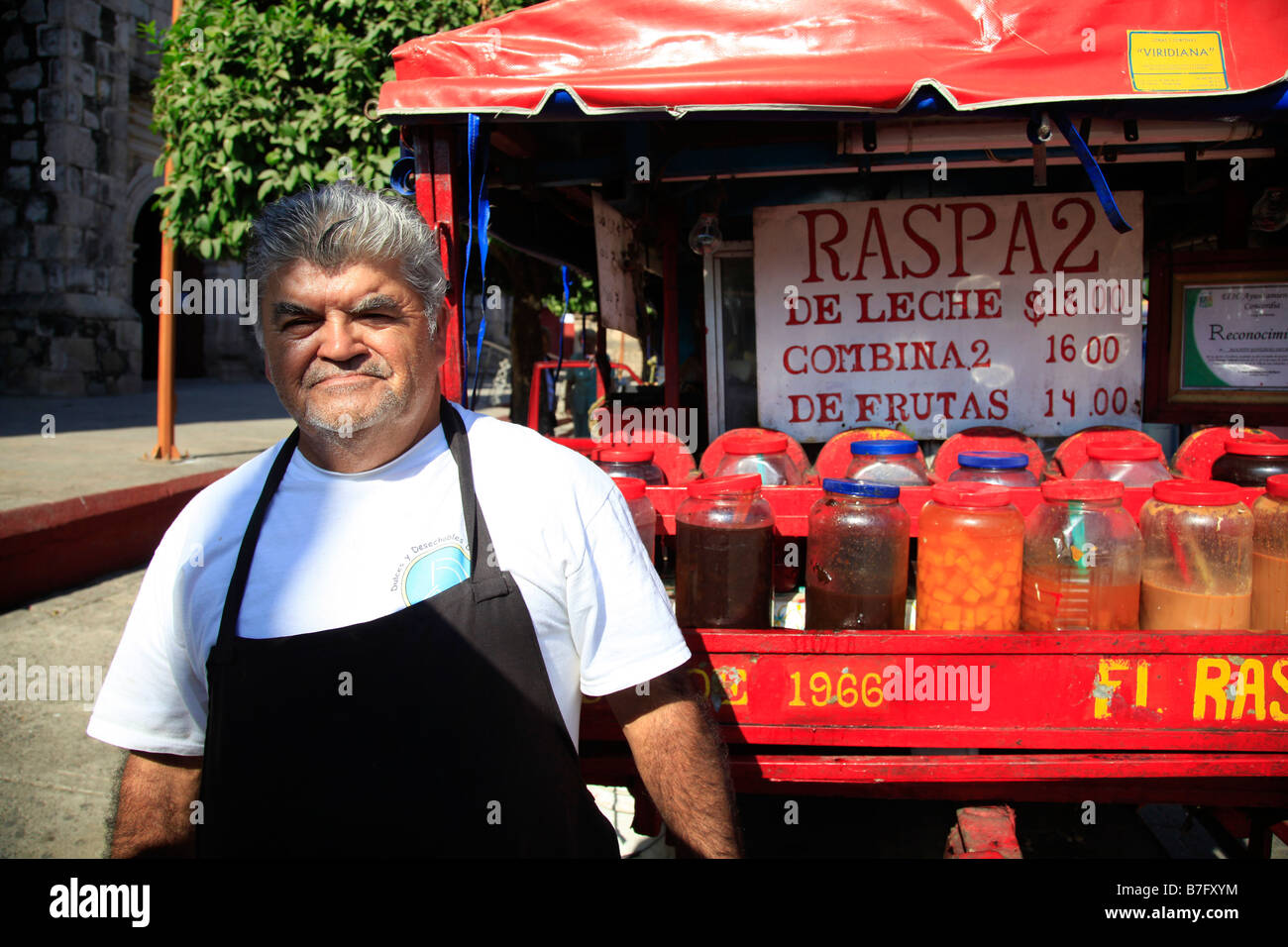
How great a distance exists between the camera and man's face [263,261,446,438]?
1.52 meters

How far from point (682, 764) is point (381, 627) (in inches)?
23.6

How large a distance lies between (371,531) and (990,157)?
282 centimetres

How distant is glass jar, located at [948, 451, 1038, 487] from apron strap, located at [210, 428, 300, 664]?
1742mm

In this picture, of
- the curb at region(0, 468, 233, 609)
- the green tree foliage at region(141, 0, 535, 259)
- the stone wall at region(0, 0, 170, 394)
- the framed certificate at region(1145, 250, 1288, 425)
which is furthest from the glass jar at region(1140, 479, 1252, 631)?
the stone wall at region(0, 0, 170, 394)

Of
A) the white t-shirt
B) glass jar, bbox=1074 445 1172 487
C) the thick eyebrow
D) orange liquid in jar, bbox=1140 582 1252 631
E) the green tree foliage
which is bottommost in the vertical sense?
orange liquid in jar, bbox=1140 582 1252 631

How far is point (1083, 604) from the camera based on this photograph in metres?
2.04

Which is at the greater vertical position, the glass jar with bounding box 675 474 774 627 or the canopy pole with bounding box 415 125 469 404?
the canopy pole with bounding box 415 125 469 404

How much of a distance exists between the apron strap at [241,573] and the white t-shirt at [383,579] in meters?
0.02

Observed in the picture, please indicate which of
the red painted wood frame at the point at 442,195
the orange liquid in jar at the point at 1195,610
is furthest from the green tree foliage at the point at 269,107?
the orange liquid in jar at the point at 1195,610

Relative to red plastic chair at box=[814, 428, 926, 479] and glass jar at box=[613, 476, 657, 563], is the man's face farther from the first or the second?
red plastic chair at box=[814, 428, 926, 479]

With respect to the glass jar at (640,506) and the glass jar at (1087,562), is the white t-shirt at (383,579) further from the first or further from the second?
the glass jar at (1087,562)

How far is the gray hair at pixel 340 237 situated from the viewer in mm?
1512

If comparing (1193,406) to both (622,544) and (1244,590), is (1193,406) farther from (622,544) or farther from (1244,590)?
(622,544)
